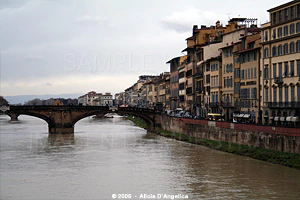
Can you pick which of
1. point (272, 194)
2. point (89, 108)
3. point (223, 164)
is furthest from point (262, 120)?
point (89, 108)

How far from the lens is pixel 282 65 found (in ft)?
133

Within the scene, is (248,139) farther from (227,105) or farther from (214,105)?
(214,105)

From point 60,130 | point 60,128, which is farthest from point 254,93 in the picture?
point 60,128

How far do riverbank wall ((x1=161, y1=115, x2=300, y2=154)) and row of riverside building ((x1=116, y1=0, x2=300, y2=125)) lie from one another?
2.74 metres

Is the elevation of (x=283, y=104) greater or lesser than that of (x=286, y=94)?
lesser

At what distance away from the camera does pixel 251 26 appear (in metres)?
54.9

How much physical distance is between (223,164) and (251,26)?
23.7 metres

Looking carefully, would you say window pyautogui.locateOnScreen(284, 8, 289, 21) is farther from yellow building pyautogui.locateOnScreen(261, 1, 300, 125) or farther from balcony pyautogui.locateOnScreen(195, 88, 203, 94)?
balcony pyautogui.locateOnScreen(195, 88, 203, 94)

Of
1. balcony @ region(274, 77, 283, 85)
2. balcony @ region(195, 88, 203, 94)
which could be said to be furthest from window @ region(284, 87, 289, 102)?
balcony @ region(195, 88, 203, 94)

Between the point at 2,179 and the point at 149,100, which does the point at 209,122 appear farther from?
the point at 149,100

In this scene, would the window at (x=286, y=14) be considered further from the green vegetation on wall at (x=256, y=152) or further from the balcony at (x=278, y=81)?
the green vegetation on wall at (x=256, y=152)

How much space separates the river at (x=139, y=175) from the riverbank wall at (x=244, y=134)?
155cm

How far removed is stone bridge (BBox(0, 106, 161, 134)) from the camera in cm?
6519

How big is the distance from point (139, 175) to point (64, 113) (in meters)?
36.1
